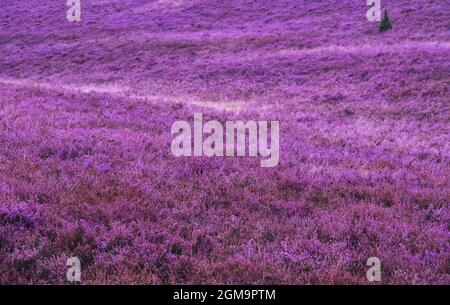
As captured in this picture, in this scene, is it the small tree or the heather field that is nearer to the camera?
the heather field

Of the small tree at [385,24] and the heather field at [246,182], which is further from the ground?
the small tree at [385,24]

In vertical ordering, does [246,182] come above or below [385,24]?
below

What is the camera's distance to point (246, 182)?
30.5ft

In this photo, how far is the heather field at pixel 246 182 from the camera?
5.96 m

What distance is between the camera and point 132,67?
36.6 m

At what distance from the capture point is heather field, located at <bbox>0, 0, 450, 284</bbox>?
19.6ft

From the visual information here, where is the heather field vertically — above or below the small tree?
below

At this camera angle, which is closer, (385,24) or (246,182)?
(246,182)

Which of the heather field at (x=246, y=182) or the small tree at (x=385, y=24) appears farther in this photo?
the small tree at (x=385, y=24)
